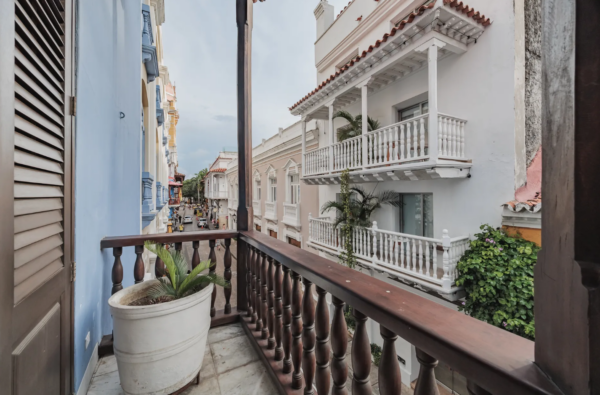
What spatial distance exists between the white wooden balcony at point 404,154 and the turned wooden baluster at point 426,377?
3.37m

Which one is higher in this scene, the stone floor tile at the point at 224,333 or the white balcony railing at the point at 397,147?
the white balcony railing at the point at 397,147

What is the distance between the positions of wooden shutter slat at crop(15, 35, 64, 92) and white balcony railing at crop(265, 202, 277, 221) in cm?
850

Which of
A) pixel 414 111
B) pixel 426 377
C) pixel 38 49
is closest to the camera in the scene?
pixel 426 377

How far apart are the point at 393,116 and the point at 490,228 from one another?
8.49 feet

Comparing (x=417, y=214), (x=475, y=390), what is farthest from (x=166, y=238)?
(x=417, y=214)

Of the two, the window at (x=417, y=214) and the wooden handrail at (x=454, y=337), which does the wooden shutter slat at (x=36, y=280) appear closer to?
the wooden handrail at (x=454, y=337)

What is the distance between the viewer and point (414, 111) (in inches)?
184

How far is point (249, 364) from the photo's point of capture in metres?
1.50

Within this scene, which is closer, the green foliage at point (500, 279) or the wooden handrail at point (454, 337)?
the wooden handrail at point (454, 337)

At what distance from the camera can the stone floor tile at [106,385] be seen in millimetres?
1318

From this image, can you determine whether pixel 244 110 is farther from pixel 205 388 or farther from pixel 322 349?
pixel 205 388

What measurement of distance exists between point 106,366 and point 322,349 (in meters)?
1.37

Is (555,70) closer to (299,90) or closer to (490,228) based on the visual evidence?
(490,228)

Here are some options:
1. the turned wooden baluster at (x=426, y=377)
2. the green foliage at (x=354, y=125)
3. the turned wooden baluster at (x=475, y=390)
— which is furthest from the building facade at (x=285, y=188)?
the turned wooden baluster at (x=475, y=390)
